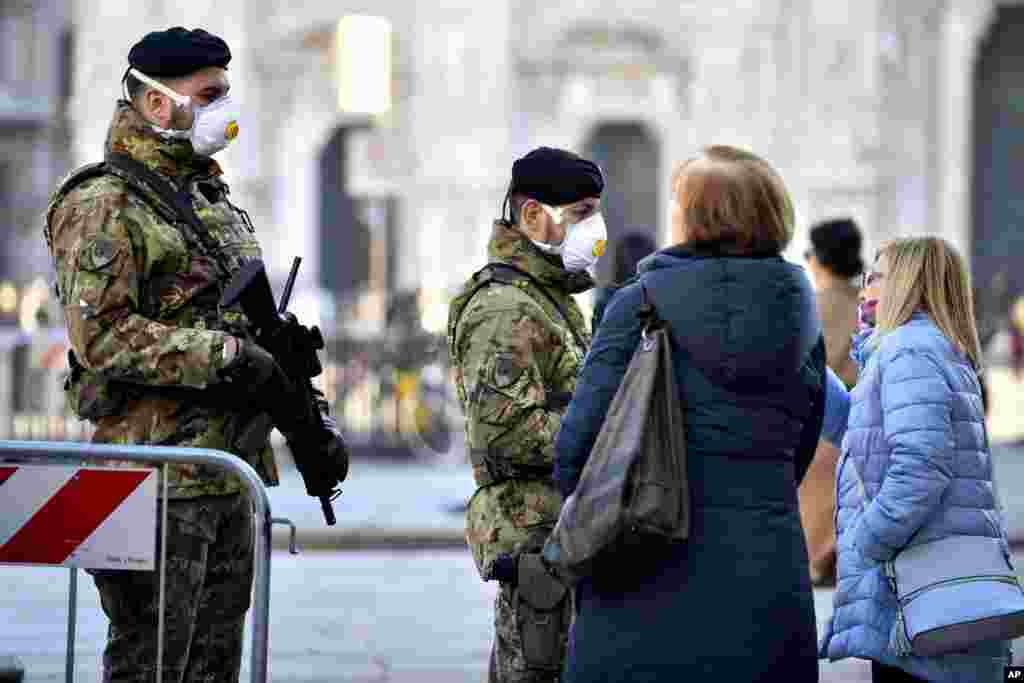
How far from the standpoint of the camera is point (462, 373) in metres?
5.58

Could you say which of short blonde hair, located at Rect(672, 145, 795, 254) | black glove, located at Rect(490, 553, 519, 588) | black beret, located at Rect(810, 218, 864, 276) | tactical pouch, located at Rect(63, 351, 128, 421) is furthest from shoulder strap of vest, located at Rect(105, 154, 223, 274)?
black beret, located at Rect(810, 218, 864, 276)

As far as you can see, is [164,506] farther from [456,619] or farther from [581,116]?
[581,116]

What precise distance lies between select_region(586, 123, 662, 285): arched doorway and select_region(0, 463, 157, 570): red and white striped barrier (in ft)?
88.1

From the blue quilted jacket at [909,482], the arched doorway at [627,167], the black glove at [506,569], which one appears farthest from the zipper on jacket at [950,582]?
the arched doorway at [627,167]

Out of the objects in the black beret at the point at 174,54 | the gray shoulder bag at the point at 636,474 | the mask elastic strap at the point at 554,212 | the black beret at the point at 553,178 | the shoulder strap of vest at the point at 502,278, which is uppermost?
the black beret at the point at 174,54

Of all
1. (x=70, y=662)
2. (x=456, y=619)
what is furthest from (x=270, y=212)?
(x=70, y=662)

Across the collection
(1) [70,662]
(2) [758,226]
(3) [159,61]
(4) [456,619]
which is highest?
(3) [159,61]

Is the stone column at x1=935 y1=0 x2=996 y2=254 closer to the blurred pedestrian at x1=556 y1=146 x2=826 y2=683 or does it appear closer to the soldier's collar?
the soldier's collar

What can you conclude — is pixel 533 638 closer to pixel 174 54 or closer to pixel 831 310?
pixel 174 54

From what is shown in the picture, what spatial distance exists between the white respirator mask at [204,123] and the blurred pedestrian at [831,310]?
441 centimetres

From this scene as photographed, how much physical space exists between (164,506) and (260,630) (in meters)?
0.41

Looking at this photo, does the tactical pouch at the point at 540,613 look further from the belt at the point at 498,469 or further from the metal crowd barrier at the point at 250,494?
the metal crowd barrier at the point at 250,494

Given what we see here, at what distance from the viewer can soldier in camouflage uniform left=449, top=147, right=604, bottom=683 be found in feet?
17.9

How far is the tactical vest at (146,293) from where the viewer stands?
547 centimetres
